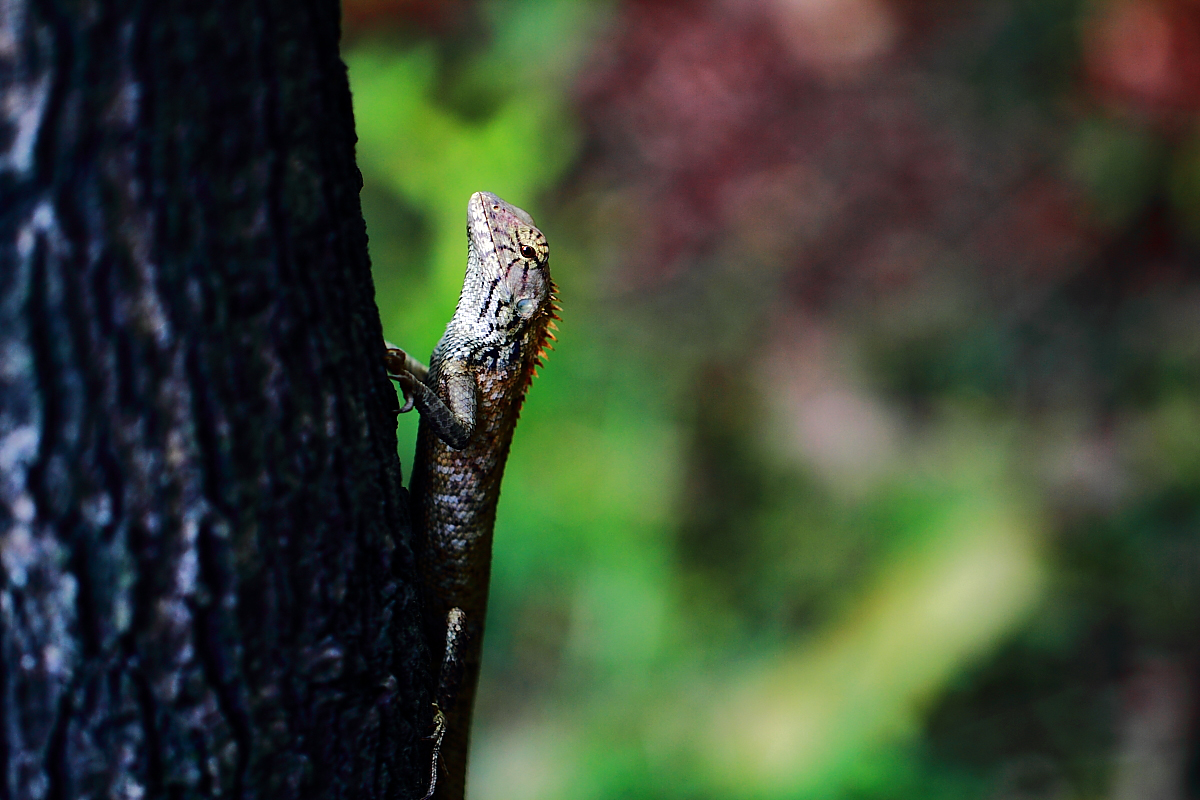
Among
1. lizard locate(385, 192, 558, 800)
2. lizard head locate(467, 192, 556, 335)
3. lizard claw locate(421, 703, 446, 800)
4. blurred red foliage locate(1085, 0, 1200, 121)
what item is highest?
blurred red foliage locate(1085, 0, 1200, 121)

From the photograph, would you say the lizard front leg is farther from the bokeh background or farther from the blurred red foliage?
the blurred red foliage

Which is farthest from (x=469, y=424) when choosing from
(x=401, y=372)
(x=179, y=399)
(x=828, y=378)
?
(x=828, y=378)

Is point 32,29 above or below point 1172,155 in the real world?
below

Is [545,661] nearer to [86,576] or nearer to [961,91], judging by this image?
[86,576]

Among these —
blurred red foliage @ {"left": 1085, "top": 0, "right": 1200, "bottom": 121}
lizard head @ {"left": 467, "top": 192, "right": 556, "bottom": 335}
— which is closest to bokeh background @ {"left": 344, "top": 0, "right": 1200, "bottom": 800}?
blurred red foliage @ {"left": 1085, "top": 0, "right": 1200, "bottom": 121}

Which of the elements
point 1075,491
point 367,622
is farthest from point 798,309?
point 367,622

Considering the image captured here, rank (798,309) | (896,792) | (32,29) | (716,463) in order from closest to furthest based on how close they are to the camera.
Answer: (32,29)
(896,792)
(716,463)
(798,309)

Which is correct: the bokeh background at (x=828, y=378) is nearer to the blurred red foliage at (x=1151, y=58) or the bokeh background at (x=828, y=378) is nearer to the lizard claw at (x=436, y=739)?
the blurred red foliage at (x=1151, y=58)
